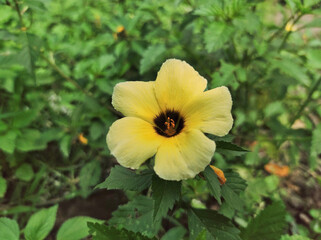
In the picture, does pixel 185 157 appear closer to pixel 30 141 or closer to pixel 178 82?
pixel 178 82

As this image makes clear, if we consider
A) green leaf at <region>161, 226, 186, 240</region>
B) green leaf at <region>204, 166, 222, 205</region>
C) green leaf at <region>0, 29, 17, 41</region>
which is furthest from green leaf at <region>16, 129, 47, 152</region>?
green leaf at <region>204, 166, 222, 205</region>

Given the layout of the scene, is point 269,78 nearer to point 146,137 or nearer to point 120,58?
point 120,58

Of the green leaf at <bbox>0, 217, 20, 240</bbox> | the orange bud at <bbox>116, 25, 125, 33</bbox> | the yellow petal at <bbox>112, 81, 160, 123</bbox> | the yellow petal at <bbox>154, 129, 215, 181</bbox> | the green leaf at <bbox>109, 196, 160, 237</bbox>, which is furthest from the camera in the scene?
the orange bud at <bbox>116, 25, 125, 33</bbox>

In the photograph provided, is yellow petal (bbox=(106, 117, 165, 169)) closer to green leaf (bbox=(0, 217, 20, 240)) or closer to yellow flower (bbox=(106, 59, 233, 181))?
yellow flower (bbox=(106, 59, 233, 181))

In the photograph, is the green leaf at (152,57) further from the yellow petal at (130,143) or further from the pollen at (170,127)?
the yellow petal at (130,143)

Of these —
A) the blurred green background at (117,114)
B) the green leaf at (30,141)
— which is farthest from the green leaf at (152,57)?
the green leaf at (30,141)

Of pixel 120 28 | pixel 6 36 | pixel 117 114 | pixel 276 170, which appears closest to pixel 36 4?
pixel 6 36
